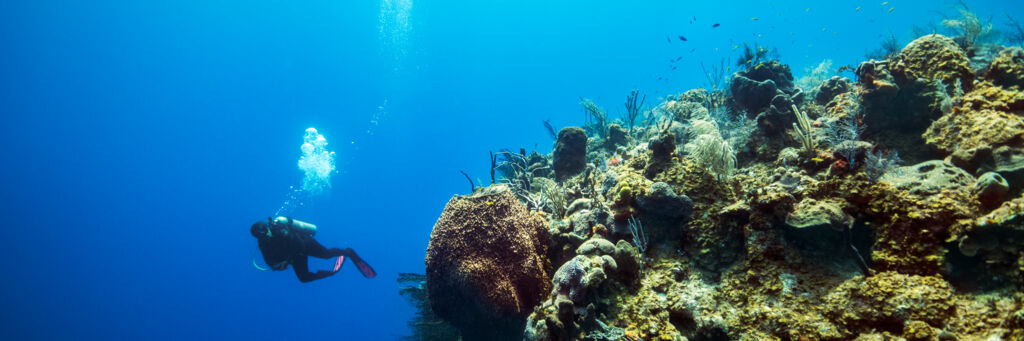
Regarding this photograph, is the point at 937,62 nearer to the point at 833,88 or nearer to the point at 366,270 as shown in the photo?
the point at 833,88

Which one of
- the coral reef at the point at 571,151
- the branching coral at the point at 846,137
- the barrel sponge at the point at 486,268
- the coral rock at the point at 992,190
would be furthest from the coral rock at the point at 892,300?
the coral reef at the point at 571,151

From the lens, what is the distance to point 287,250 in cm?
1110

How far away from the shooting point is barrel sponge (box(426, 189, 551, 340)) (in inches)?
168

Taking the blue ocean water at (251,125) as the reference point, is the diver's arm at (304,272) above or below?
below

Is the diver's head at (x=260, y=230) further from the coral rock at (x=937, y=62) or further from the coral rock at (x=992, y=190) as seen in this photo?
the coral rock at (x=937, y=62)

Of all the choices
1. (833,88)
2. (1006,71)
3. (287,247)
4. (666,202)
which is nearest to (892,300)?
(666,202)

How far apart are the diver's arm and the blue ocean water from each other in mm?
51977

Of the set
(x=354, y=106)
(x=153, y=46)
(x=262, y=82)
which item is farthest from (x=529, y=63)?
(x=153, y=46)

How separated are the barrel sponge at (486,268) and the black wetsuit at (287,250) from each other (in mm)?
7992

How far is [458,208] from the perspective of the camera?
4668 mm

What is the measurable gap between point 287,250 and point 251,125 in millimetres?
105111

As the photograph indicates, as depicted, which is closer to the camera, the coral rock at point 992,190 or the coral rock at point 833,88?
the coral rock at point 992,190

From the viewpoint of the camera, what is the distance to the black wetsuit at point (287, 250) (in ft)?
35.4

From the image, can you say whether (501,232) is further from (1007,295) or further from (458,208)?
(1007,295)
